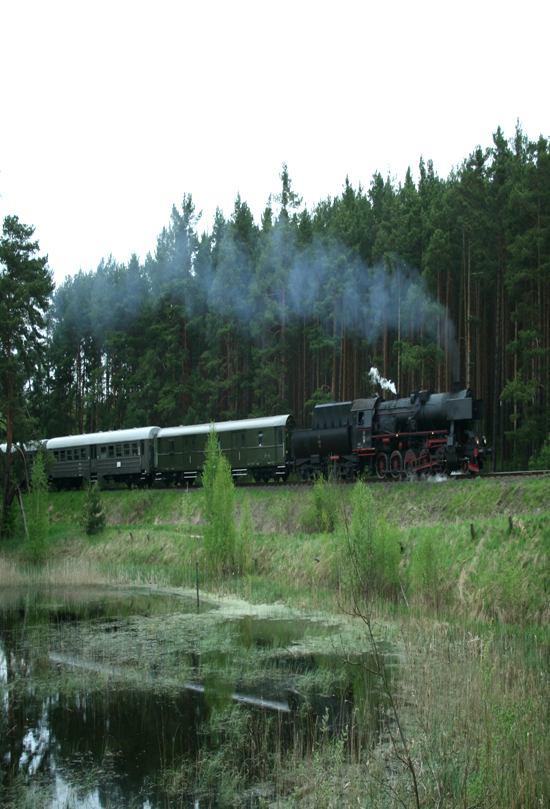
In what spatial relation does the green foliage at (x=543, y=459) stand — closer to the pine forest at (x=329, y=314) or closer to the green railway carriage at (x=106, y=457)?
the pine forest at (x=329, y=314)

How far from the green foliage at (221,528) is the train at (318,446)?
3.20 m

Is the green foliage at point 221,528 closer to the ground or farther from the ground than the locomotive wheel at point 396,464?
closer to the ground

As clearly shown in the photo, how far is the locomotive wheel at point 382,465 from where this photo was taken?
96.9ft

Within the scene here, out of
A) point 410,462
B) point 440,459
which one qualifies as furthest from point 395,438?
point 440,459

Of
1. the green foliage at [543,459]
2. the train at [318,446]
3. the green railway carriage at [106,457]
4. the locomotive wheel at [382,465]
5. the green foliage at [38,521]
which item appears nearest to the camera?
the train at [318,446]

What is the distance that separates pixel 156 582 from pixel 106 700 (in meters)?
13.4

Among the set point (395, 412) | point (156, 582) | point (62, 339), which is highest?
point (62, 339)

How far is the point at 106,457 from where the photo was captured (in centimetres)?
4375

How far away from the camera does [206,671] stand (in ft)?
42.0

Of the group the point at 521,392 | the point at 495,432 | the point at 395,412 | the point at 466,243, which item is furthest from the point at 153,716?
the point at 466,243

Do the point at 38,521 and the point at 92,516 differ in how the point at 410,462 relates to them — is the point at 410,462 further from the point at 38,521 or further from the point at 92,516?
the point at 38,521

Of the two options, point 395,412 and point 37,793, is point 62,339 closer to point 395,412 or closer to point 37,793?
point 395,412

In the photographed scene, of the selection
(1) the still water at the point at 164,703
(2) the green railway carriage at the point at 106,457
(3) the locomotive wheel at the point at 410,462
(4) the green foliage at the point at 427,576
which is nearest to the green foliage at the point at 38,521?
(2) the green railway carriage at the point at 106,457

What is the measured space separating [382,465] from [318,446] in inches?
132
